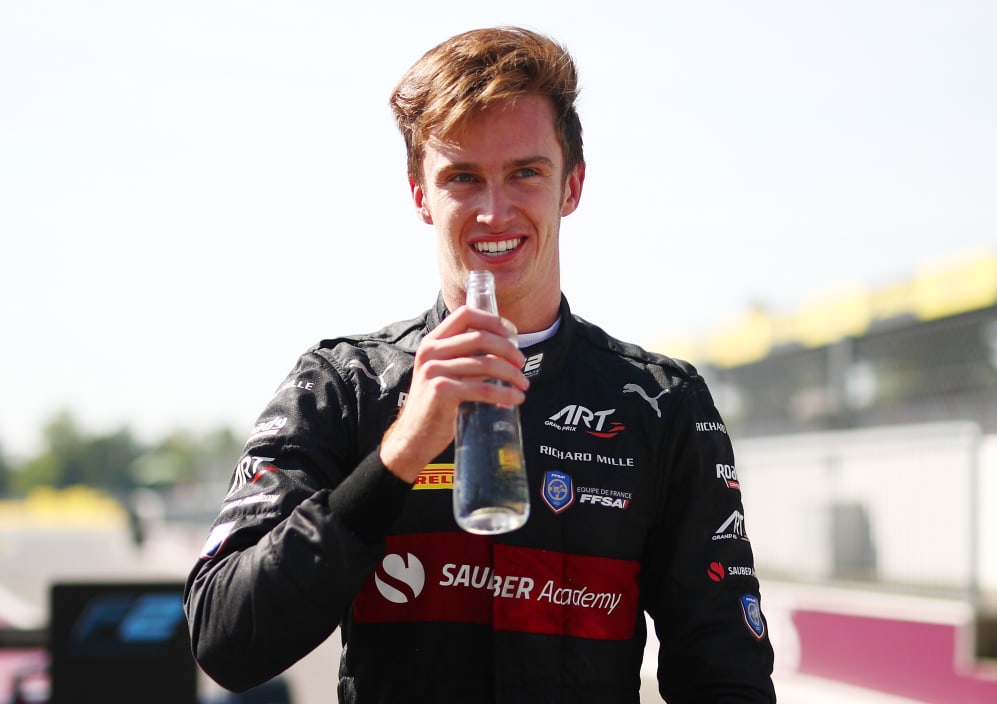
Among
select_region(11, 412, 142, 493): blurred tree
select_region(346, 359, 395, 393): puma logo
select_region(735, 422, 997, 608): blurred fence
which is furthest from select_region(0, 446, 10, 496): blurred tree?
select_region(346, 359, 395, 393): puma logo

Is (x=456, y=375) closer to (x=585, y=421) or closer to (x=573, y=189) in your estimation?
(x=585, y=421)

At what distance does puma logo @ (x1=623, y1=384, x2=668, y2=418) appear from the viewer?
231 centimetres

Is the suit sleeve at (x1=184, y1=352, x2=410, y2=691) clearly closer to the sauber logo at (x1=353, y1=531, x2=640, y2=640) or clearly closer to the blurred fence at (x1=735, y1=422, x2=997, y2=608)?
the sauber logo at (x1=353, y1=531, x2=640, y2=640)

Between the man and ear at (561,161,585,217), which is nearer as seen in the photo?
the man

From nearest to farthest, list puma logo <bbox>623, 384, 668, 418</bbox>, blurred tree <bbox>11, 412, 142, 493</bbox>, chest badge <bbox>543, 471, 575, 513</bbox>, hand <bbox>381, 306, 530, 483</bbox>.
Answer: hand <bbox>381, 306, 530, 483</bbox> → chest badge <bbox>543, 471, 575, 513</bbox> → puma logo <bbox>623, 384, 668, 418</bbox> → blurred tree <bbox>11, 412, 142, 493</bbox>

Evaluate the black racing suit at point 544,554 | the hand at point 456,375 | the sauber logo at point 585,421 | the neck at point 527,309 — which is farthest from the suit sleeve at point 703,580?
the hand at point 456,375

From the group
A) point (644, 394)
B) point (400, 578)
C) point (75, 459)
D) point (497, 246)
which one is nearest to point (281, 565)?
point (400, 578)

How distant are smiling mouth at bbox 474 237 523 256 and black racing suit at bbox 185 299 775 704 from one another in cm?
26

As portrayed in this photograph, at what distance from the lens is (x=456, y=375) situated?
1.76 meters

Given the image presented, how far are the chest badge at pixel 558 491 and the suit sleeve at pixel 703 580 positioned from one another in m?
0.19

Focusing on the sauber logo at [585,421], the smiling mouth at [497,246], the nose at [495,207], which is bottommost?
the sauber logo at [585,421]

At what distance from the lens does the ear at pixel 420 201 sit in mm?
2314

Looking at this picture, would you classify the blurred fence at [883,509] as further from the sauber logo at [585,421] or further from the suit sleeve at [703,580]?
the sauber logo at [585,421]

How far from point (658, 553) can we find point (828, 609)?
24.7 feet
